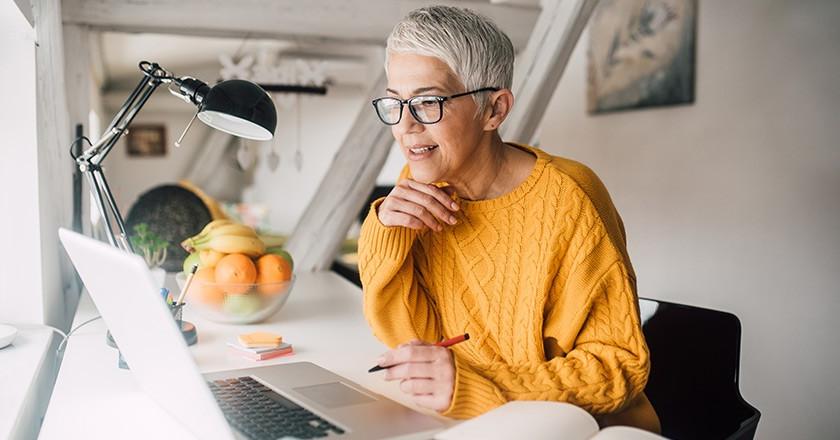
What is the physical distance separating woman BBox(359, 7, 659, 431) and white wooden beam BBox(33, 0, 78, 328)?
84 cm

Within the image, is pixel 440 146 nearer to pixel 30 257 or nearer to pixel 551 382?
pixel 551 382

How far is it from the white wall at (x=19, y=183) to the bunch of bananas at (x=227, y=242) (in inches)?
13.5

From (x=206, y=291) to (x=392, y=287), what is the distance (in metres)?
0.50

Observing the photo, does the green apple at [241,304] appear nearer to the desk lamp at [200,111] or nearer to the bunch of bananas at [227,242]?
the bunch of bananas at [227,242]

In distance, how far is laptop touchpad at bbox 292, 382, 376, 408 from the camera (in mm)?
1104

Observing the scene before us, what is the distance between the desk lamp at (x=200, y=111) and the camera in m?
1.35

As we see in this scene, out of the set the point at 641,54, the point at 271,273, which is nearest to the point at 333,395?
the point at 271,273

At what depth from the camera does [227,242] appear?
1718mm

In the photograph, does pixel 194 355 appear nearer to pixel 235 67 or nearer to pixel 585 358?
pixel 585 358

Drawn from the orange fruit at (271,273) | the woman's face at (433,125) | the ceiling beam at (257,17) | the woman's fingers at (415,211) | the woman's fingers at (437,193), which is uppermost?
the ceiling beam at (257,17)

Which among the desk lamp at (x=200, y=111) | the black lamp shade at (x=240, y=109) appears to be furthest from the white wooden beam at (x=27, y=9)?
the black lamp shade at (x=240, y=109)

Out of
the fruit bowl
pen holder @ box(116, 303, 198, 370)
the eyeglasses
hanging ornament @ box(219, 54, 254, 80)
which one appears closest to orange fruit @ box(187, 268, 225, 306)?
the fruit bowl

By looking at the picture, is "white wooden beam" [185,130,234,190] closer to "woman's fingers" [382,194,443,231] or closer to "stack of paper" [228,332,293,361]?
"stack of paper" [228,332,293,361]

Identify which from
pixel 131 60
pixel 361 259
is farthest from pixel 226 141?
pixel 361 259
